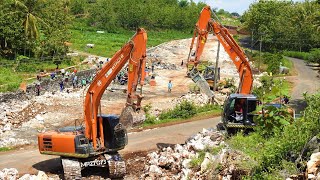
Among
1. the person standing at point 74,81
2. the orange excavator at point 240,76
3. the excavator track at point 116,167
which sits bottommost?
the excavator track at point 116,167

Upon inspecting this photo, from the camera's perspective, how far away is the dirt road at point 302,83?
29.0 m

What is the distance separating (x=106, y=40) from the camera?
69.8 metres

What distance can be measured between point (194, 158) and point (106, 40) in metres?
56.6

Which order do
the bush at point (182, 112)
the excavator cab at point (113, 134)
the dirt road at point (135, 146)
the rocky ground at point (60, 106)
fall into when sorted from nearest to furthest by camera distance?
1. the excavator cab at point (113, 134)
2. the dirt road at point (135, 146)
3. the rocky ground at point (60, 106)
4. the bush at point (182, 112)

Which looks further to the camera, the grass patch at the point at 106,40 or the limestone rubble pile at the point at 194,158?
the grass patch at the point at 106,40

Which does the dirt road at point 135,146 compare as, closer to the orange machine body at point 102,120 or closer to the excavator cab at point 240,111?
the orange machine body at point 102,120

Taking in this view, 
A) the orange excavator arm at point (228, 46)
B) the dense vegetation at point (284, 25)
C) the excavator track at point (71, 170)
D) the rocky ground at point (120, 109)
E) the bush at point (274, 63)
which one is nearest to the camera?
the excavator track at point (71, 170)

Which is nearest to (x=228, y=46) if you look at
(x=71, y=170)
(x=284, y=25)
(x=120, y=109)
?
(x=71, y=170)

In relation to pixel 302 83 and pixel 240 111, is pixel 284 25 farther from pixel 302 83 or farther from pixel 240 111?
pixel 240 111

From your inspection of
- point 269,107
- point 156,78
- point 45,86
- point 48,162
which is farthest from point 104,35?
point 269,107

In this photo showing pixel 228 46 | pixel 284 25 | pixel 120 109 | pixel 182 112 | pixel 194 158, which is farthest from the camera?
pixel 284 25

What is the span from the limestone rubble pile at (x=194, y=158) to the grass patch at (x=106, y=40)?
39.4 m

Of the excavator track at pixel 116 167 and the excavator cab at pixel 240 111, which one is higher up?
the excavator cab at pixel 240 111

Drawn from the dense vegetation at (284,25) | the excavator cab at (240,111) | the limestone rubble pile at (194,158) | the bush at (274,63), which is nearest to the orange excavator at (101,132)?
the limestone rubble pile at (194,158)
